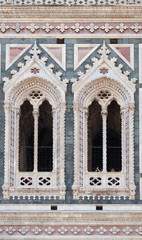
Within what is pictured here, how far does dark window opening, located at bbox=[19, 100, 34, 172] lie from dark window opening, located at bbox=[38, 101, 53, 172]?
388mm

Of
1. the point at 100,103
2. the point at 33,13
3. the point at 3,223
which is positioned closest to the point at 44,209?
the point at 3,223

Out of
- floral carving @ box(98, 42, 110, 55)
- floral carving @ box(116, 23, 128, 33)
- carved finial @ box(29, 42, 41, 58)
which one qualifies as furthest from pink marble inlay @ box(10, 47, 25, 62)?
floral carving @ box(116, 23, 128, 33)

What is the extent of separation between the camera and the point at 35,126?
1125 inches

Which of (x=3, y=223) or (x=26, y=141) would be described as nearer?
(x=3, y=223)

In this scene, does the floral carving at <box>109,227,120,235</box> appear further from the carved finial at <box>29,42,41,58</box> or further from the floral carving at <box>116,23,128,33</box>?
the floral carving at <box>116,23,128,33</box>

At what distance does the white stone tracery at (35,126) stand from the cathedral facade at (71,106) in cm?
2

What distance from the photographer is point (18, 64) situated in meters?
29.0

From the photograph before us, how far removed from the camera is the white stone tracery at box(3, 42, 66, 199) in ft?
92.5

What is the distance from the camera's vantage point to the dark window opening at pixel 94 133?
1212 inches

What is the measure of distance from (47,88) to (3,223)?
141 inches

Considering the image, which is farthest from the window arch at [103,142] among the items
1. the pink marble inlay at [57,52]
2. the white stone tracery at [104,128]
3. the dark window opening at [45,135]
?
the dark window opening at [45,135]

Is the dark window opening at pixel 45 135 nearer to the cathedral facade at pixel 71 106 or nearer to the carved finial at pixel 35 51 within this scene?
the cathedral facade at pixel 71 106

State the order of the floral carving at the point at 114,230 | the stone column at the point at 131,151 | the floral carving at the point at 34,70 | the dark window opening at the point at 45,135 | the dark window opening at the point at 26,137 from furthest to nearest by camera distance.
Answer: the dark window opening at the point at 45,135 < the dark window opening at the point at 26,137 < the floral carving at the point at 34,70 < the stone column at the point at 131,151 < the floral carving at the point at 114,230

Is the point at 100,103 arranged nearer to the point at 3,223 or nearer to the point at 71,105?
the point at 71,105
